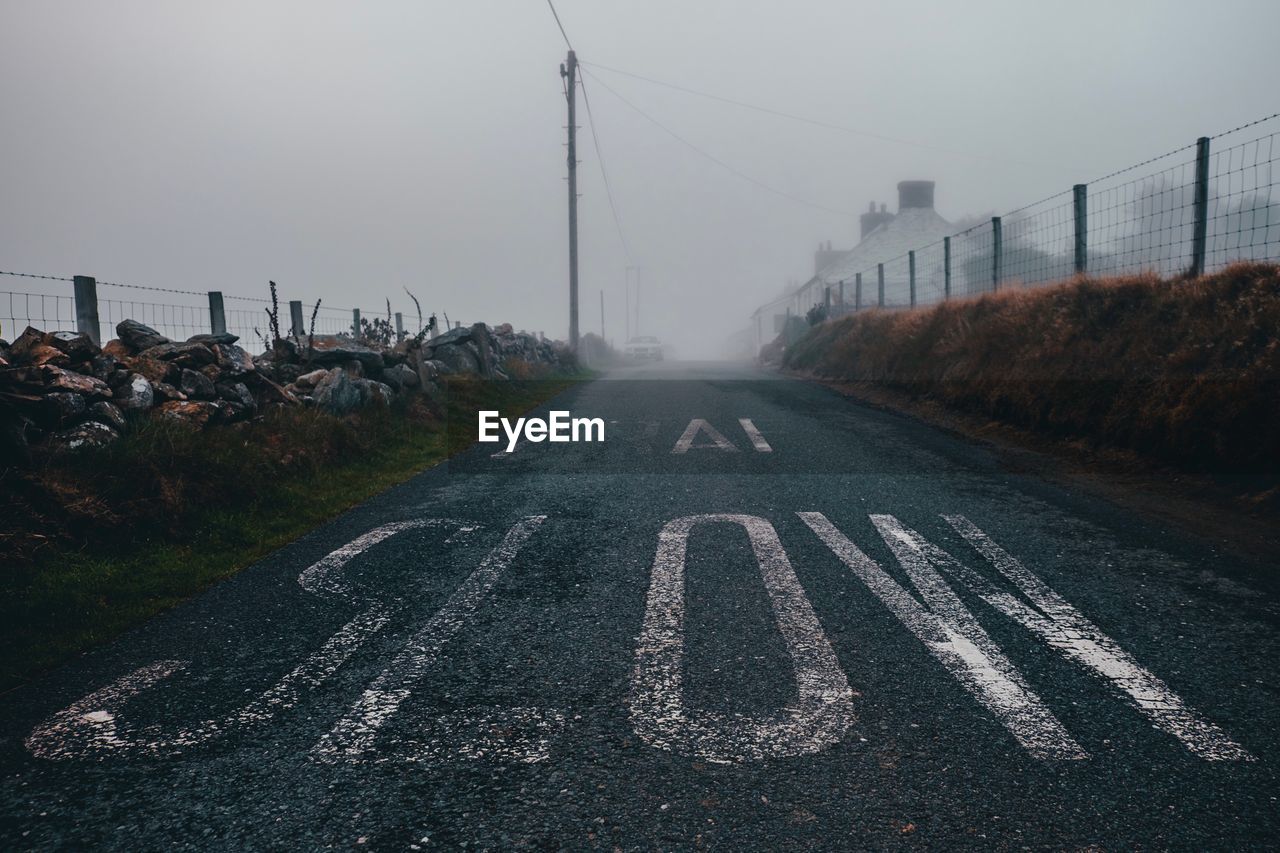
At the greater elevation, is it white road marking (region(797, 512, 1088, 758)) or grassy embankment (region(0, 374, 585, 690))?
grassy embankment (region(0, 374, 585, 690))

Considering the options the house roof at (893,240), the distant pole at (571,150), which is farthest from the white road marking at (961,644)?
the house roof at (893,240)

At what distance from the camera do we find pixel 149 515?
5406mm

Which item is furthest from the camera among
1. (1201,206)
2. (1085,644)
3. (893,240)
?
(893,240)

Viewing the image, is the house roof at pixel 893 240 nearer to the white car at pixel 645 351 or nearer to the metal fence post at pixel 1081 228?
the white car at pixel 645 351

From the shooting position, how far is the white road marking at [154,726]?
2.81 meters

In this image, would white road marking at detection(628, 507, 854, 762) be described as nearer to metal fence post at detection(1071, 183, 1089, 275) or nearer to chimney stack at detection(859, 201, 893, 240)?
metal fence post at detection(1071, 183, 1089, 275)

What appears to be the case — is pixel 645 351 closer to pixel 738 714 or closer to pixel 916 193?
pixel 916 193

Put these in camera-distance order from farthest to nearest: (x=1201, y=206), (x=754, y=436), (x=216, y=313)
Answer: (x=216, y=313)
(x=754, y=436)
(x=1201, y=206)

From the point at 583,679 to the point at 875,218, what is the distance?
7327 centimetres

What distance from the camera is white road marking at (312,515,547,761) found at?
9.07 feet

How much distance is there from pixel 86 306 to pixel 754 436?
7733 mm

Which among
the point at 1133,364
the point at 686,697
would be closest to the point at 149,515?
the point at 686,697

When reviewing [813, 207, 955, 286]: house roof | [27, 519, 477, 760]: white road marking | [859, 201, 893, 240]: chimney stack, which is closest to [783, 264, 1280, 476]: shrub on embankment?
[27, 519, 477, 760]: white road marking

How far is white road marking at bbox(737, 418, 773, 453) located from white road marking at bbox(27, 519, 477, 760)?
5.60 m
